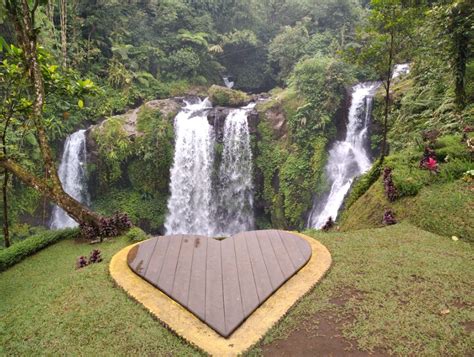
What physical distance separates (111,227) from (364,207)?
503 cm

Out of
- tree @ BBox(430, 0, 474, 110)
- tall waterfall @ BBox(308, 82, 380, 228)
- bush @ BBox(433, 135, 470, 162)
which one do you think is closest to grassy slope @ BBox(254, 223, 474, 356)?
bush @ BBox(433, 135, 470, 162)

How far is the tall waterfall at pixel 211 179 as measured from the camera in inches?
596

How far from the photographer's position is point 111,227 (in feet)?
20.3

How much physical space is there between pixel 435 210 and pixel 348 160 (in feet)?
25.2

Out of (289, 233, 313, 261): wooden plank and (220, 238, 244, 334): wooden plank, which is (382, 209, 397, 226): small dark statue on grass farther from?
(220, 238, 244, 334): wooden plank

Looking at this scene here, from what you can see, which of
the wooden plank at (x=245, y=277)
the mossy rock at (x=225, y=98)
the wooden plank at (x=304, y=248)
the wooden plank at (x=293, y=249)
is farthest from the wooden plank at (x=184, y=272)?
the mossy rock at (x=225, y=98)

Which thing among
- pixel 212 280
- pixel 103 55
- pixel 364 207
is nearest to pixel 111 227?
pixel 212 280

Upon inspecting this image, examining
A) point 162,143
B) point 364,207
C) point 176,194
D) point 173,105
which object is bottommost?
point 176,194

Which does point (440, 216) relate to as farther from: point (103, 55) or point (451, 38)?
point (103, 55)

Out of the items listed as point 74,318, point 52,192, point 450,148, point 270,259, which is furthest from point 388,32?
point 74,318

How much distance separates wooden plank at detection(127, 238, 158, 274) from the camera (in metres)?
4.52

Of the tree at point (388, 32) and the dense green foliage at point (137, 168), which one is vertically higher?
the tree at point (388, 32)

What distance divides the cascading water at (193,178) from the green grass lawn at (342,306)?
1003 centimetres

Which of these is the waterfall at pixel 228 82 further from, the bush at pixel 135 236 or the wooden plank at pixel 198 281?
the wooden plank at pixel 198 281
